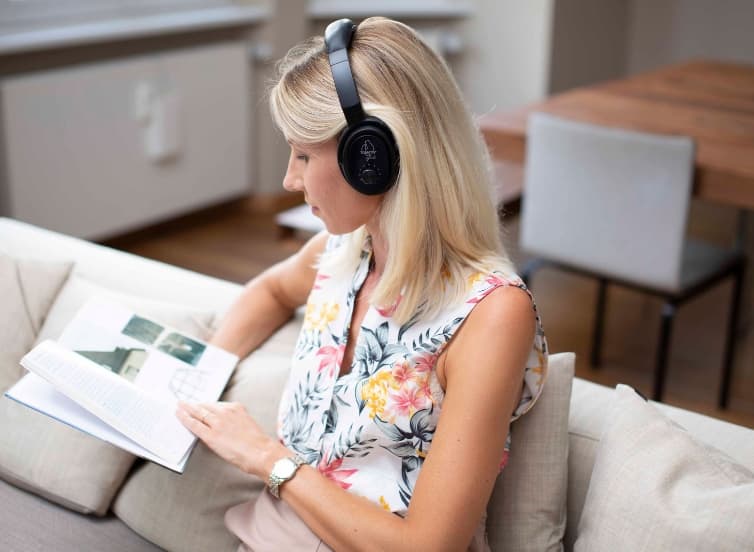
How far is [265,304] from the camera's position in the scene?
1.59m

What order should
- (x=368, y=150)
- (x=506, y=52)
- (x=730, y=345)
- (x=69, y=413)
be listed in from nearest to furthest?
(x=368, y=150), (x=69, y=413), (x=730, y=345), (x=506, y=52)

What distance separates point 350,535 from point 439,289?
1.00ft

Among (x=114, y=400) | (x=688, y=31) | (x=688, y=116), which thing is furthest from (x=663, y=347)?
(x=688, y=31)

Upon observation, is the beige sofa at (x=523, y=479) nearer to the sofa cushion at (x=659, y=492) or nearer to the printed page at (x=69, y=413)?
the sofa cushion at (x=659, y=492)

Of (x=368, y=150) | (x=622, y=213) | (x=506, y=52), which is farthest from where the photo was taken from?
(x=506, y=52)

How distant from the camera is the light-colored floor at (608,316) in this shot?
9.31ft

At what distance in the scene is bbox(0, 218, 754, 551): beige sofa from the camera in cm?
109

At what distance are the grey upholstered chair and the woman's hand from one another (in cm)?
148

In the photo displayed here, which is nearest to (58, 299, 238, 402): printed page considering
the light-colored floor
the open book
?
the open book

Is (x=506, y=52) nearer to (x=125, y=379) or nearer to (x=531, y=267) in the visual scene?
(x=531, y=267)

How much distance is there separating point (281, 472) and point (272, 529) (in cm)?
11

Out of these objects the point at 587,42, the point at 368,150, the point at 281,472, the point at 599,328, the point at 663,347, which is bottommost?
the point at 599,328

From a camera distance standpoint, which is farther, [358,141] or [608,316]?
[608,316]

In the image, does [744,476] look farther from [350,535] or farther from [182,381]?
[182,381]
